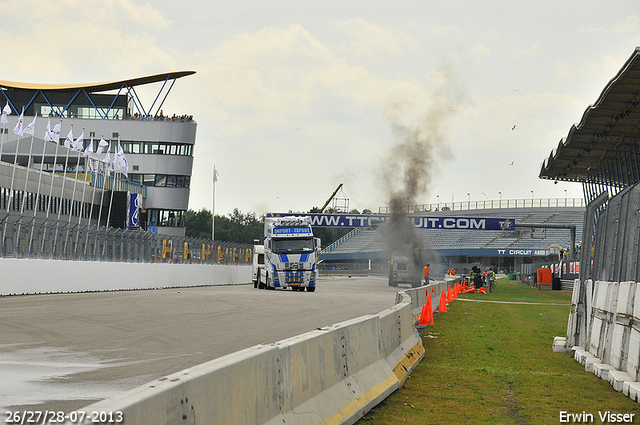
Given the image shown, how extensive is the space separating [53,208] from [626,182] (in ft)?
198

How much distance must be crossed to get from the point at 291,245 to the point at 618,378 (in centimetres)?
3263

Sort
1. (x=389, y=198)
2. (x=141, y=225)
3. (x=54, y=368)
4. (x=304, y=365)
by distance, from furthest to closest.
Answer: (x=141, y=225) → (x=389, y=198) → (x=54, y=368) → (x=304, y=365)

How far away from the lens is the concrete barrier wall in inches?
1097

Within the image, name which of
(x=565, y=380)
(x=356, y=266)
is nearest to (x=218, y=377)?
(x=565, y=380)

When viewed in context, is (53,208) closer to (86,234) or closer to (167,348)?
(86,234)

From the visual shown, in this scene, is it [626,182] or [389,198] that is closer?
[626,182]

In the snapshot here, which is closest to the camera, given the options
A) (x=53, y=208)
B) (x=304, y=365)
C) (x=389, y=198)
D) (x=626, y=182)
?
(x=304, y=365)

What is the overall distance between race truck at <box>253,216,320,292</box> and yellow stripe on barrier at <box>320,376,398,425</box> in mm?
32159

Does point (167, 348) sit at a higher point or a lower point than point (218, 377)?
lower

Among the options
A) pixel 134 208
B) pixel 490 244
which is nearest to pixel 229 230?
pixel 490 244

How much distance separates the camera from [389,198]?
65.6 meters

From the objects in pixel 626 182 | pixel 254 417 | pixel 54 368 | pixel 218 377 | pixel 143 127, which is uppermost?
pixel 143 127

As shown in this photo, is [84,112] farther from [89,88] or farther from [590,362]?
[590,362]

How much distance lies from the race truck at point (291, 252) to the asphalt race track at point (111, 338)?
15.2m
